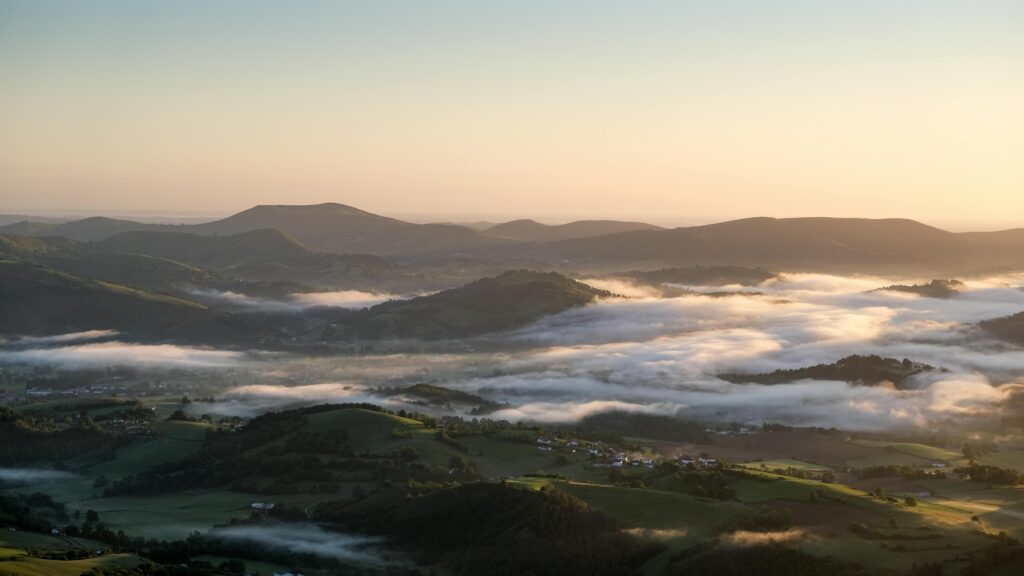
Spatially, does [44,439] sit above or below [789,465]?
below

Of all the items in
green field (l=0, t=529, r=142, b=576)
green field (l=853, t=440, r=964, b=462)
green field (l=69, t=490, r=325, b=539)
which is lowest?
green field (l=69, t=490, r=325, b=539)

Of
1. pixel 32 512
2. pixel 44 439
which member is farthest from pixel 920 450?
pixel 44 439

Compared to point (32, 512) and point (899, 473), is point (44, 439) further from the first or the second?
point (899, 473)

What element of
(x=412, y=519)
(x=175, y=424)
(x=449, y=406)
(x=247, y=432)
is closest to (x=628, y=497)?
(x=412, y=519)

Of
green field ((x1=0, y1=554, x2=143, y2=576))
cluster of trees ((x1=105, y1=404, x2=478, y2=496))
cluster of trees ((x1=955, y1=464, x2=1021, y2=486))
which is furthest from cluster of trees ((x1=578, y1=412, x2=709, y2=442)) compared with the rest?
green field ((x1=0, y1=554, x2=143, y2=576))

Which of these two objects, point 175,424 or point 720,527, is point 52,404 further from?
point 720,527

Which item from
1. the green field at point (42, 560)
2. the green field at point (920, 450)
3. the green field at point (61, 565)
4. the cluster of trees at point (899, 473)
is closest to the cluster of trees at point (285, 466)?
the green field at point (42, 560)

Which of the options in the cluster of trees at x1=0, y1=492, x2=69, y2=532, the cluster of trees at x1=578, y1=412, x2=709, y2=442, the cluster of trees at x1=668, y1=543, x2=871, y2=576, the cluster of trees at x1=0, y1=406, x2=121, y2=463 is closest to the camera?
the cluster of trees at x1=668, y1=543, x2=871, y2=576

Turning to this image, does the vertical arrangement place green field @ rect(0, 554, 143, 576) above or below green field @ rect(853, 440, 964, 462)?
below

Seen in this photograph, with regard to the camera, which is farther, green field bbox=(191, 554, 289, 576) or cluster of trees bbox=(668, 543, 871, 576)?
green field bbox=(191, 554, 289, 576)

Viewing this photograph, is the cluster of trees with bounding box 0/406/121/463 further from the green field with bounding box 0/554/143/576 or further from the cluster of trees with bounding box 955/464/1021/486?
the cluster of trees with bounding box 955/464/1021/486

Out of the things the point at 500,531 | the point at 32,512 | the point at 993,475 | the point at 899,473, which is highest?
the point at 993,475
